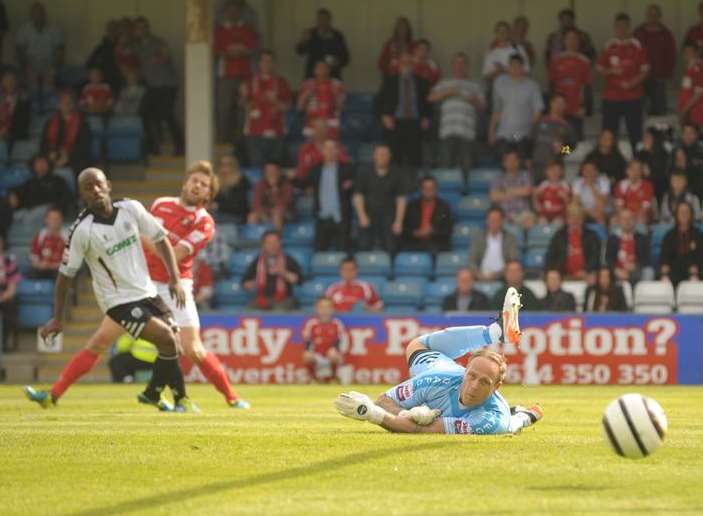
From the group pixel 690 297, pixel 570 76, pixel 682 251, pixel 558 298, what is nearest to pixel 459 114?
pixel 570 76

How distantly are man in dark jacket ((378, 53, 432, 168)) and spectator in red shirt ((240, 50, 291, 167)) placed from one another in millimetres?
1707

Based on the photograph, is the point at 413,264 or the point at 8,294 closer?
the point at 8,294

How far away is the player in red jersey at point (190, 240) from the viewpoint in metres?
14.1

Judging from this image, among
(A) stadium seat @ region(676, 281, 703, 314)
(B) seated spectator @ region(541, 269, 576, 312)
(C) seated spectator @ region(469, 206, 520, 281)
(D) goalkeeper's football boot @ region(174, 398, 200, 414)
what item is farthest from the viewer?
(C) seated spectator @ region(469, 206, 520, 281)

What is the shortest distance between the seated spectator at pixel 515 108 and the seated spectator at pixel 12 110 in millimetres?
7838

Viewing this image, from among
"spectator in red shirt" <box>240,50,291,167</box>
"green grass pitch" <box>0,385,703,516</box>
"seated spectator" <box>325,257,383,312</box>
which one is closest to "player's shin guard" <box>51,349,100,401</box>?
"green grass pitch" <box>0,385,703,516</box>

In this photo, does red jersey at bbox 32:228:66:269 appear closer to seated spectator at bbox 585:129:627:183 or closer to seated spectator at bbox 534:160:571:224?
seated spectator at bbox 534:160:571:224

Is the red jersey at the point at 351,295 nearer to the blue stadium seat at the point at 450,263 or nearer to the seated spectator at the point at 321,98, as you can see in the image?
the blue stadium seat at the point at 450,263

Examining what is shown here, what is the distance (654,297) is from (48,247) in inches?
342

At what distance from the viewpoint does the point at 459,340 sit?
1091 cm

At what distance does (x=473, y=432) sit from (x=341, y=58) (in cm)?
1606

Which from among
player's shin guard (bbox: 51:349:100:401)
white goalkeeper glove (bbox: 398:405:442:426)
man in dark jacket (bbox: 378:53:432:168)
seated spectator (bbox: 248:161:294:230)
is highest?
man in dark jacket (bbox: 378:53:432:168)

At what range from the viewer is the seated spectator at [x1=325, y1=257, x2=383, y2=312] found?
21.9 m

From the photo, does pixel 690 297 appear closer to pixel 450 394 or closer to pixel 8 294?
pixel 8 294
